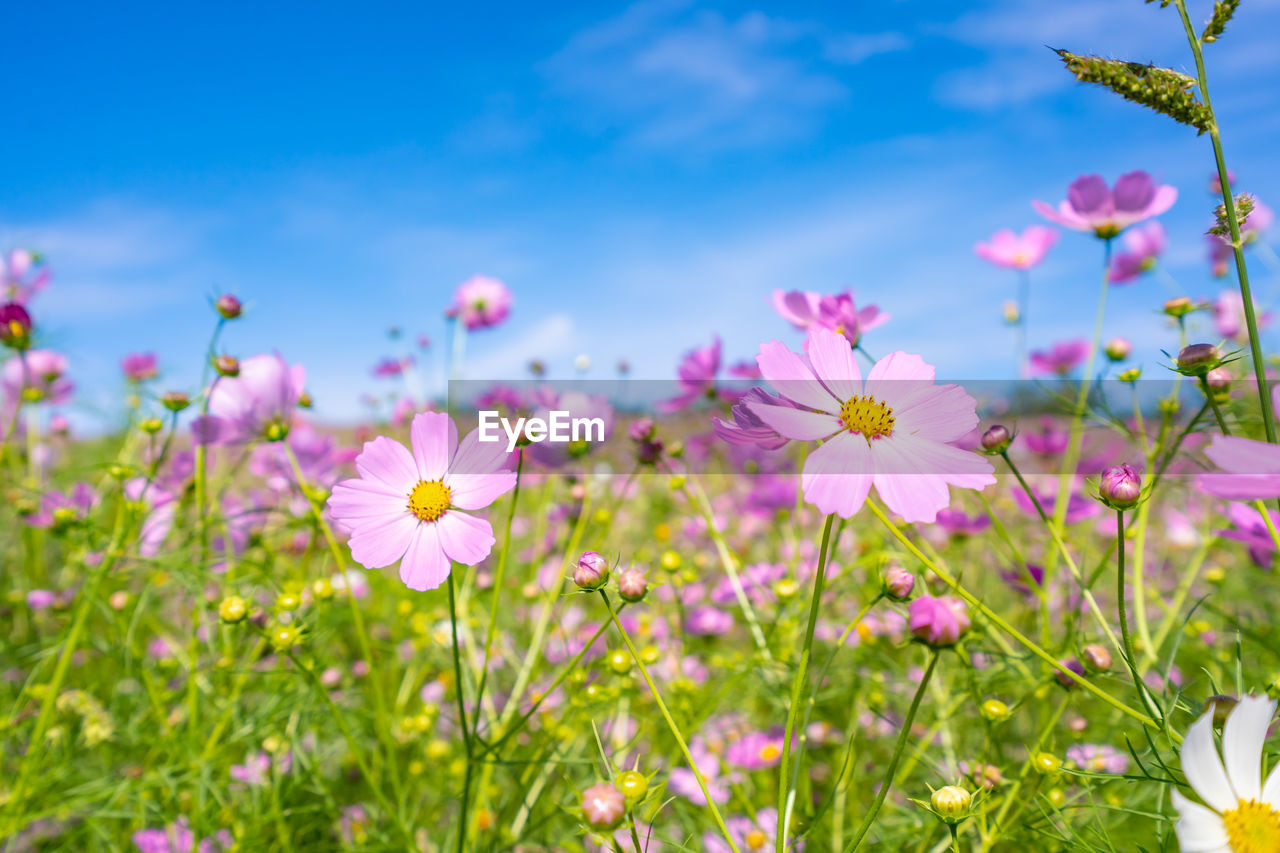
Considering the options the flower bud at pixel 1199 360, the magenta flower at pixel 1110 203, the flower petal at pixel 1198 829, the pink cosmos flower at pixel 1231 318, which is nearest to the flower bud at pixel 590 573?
the flower petal at pixel 1198 829

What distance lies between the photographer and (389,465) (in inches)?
26.7

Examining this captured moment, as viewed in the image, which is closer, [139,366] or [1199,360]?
[1199,360]

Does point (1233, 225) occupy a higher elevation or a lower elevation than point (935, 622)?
higher

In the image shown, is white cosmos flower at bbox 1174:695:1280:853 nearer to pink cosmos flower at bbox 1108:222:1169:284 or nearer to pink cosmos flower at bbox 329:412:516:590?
pink cosmos flower at bbox 329:412:516:590

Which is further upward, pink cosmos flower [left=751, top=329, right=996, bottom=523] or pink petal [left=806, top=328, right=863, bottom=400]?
pink petal [left=806, top=328, right=863, bottom=400]

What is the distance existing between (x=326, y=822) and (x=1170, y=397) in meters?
1.39

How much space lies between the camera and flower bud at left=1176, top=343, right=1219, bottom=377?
555mm

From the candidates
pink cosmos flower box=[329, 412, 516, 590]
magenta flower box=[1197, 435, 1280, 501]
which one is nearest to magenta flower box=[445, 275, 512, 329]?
pink cosmos flower box=[329, 412, 516, 590]

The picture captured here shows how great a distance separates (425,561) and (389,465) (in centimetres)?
14

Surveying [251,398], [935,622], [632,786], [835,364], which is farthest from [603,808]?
[251,398]

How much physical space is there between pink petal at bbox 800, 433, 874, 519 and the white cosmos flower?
22cm

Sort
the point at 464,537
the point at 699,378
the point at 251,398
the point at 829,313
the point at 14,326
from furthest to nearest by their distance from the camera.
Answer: the point at 699,378 < the point at 14,326 < the point at 251,398 < the point at 829,313 < the point at 464,537

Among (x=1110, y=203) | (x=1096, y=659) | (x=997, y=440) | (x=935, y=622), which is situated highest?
(x=1110, y=203)

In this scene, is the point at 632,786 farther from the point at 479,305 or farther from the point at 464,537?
the point at 479,305
